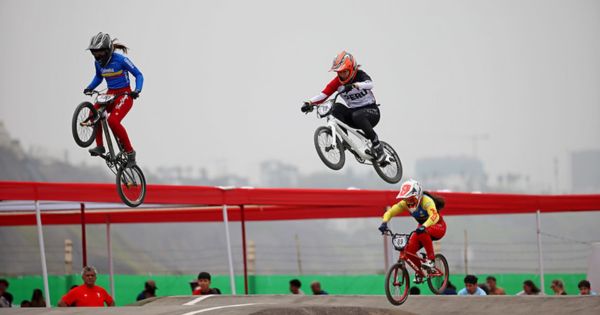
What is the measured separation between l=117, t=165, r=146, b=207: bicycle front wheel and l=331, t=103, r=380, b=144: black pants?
2.91 m

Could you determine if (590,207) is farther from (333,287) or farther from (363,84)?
(363,84)

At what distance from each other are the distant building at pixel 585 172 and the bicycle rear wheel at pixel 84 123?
74225 mm

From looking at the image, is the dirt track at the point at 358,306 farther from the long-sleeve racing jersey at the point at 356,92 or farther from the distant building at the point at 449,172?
the distant building at the point at 449,172

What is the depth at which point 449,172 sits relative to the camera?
99750 millimetres

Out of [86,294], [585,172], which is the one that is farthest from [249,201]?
[585,172]

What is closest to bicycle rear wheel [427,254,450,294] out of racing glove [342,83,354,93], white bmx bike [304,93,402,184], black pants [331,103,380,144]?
white bmx bike [304,93,402,184]

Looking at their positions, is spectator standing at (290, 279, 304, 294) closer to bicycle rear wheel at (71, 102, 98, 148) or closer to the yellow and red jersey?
the yellow and red jersey

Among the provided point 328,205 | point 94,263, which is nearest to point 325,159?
point 328,205

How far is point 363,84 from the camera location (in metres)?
14.0

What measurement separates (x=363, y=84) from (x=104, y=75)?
341cm

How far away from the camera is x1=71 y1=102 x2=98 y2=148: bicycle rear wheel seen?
13781mm

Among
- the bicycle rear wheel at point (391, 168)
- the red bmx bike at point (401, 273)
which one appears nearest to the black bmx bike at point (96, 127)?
the bicycle rear wheel at point (391, 168)

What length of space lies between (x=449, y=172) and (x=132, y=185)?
283 feet

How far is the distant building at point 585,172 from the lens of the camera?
85562 mm
